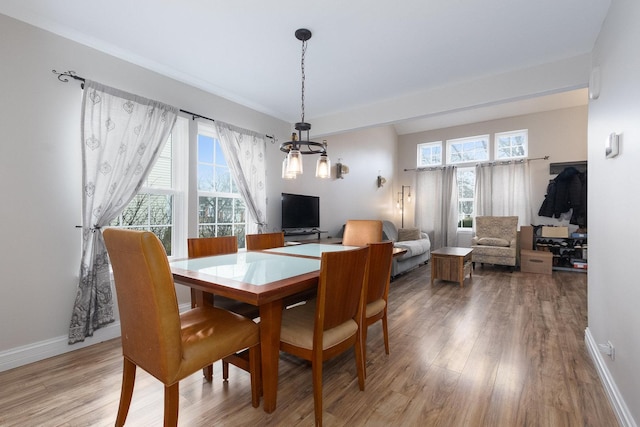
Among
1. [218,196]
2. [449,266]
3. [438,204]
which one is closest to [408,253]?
[449,266]

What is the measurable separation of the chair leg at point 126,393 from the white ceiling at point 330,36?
7.48 ft

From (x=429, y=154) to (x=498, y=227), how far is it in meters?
2.52

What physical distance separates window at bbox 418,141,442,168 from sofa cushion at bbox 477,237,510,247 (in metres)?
2.31

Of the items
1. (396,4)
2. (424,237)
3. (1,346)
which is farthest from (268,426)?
(424,237)

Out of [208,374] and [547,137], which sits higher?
[547,137]

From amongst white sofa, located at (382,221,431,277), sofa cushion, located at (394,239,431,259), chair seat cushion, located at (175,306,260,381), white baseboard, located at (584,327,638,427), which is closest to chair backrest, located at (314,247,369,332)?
chair seat cushion, located at (175,306,260,381)

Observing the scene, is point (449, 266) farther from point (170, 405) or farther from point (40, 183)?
point (40, 183)

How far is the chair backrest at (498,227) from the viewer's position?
566 centimetres

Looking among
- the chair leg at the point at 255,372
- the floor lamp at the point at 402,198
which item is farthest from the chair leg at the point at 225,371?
the floor lamp at the point at 402,198

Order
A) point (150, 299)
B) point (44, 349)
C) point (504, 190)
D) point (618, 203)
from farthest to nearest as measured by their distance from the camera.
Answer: point (504, 190) → point (44, 349) → point (618, 203) → point (150, 299)

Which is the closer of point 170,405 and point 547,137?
point 170,405

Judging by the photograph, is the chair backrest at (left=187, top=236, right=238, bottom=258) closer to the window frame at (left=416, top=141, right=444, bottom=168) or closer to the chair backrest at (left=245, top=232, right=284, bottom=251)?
the chair backrest at (left=245, top=232, right=284, bottom=251)

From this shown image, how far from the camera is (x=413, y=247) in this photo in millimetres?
5148

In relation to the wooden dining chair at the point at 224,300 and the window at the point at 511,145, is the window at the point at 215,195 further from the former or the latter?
the window at the point at 511,145
